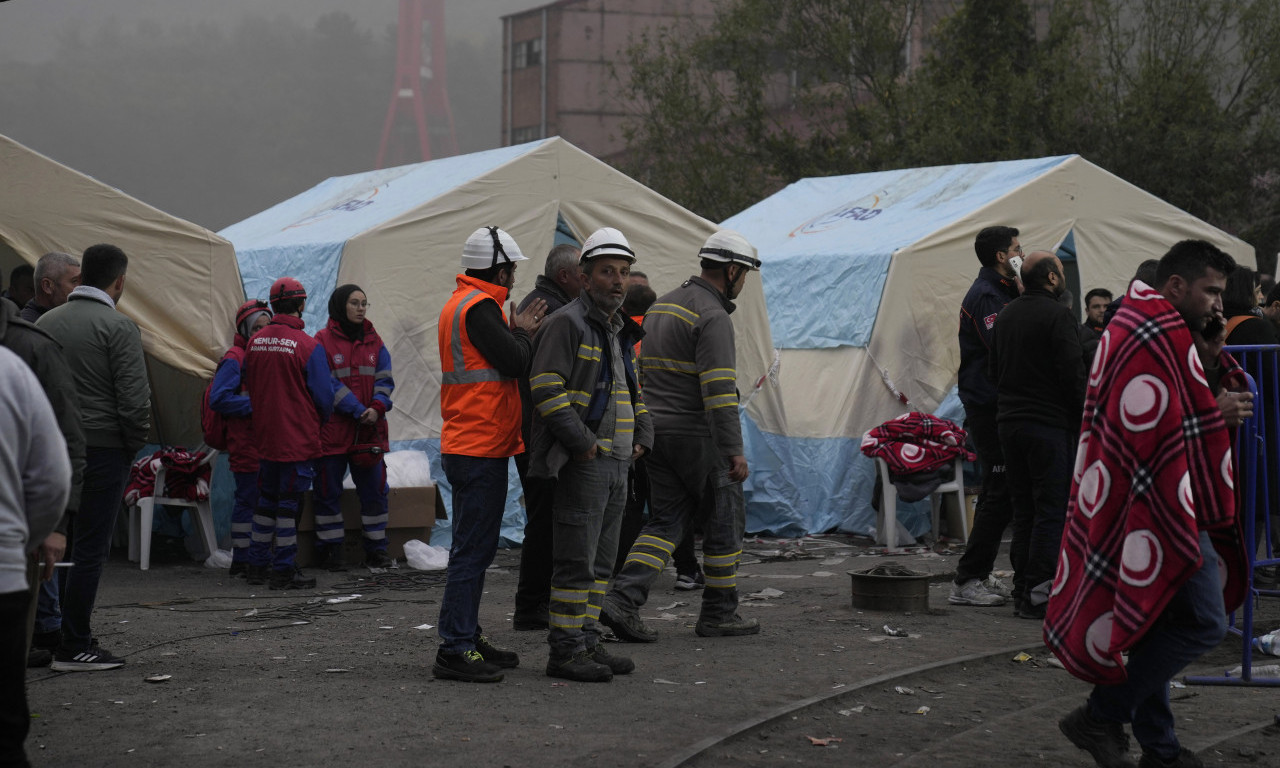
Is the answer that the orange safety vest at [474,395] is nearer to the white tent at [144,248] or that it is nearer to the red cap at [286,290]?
the red cap at [286,290]

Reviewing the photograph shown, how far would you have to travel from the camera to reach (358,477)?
10.0 meters

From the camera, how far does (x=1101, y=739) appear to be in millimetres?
4590

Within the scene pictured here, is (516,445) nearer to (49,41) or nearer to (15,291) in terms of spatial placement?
(15,291)

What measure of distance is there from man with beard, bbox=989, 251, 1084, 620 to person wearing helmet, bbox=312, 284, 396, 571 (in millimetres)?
4553

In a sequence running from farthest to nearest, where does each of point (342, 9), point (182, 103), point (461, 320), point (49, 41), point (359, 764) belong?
point (342, 9), point (182, 103), point (49, 41), point (461, 320), point (359, 764)

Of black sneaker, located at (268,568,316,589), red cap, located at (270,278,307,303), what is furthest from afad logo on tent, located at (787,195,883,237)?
black sneaker, located at (268,568,316,589)

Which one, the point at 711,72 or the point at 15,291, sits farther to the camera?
the point at 711,72

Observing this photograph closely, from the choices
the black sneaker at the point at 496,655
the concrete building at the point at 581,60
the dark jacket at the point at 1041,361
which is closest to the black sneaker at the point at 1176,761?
the black sneaker at the point at 496,655

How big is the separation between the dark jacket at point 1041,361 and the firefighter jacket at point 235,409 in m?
5.21

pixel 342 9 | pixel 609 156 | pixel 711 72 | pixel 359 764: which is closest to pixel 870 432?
pixel 359 764

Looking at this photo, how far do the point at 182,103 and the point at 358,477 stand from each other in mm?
22780

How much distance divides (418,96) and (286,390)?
2537cm

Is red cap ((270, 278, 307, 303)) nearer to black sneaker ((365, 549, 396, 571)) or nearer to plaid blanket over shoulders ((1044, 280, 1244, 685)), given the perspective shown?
black sneaker ((365, 549, 396, 571))

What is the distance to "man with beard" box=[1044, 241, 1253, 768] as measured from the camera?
4352mm
